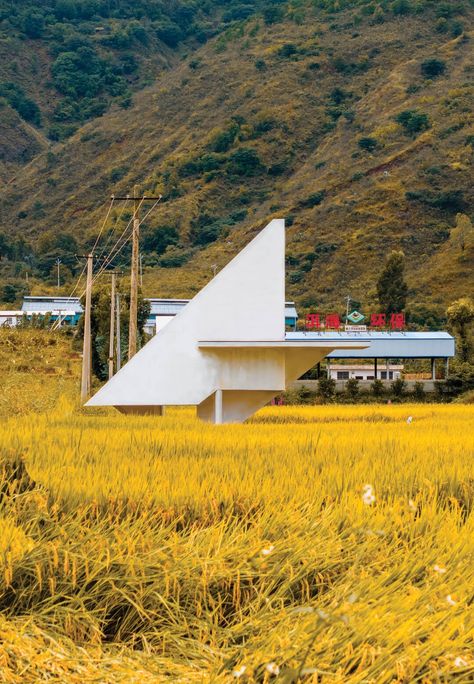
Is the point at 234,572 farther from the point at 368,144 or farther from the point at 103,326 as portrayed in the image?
the point at 368,144

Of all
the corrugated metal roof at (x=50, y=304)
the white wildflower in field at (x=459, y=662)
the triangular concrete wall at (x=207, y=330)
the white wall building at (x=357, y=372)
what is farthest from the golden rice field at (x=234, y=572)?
the corrugated metal roof at (x=50, y=304)

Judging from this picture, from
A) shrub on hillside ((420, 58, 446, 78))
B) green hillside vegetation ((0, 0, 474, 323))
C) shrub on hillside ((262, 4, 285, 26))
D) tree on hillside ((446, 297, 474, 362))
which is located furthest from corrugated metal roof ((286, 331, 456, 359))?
shrub on hillside ((262, 4, 285, 26))

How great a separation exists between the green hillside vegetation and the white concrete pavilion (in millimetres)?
52024

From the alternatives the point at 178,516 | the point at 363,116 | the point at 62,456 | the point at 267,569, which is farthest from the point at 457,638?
the point at 363,116

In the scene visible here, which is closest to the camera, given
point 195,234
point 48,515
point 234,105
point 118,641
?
point 118,641

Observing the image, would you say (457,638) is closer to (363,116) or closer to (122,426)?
(122,426)

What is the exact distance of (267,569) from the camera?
6.34 meters

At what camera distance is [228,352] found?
18781 mm

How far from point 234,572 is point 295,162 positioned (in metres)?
113

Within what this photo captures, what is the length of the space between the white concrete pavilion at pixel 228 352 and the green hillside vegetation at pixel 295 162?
2048 inches

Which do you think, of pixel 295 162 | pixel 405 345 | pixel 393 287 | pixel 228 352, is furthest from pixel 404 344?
pixel 295 162

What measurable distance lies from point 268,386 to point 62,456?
9.33 metres

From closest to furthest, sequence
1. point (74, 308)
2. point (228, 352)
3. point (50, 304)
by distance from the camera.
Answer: point (228, 352)
point (74, 308)
point (50, 304)

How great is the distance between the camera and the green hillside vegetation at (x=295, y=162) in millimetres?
85562
